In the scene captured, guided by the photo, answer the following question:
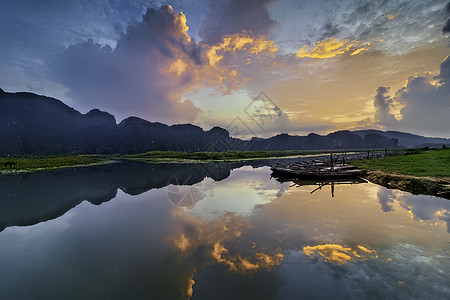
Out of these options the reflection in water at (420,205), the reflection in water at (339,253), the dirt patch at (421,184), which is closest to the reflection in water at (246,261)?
the reflection in water at (339,253)

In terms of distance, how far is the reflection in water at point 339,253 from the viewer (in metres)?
8.81

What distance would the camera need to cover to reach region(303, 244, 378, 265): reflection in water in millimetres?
8812

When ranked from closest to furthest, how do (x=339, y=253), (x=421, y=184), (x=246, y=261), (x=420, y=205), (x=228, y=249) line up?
(x=246, y=261) < (x=339, y=253) < (x=228, y=249) < (x=420, y=205) < (x=421, y=184)

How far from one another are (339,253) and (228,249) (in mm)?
5419

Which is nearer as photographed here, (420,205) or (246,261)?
(246,261)

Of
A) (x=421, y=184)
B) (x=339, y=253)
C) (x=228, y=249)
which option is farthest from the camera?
(x=421, y=184)

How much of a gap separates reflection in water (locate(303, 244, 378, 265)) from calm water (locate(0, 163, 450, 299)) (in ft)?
0.16

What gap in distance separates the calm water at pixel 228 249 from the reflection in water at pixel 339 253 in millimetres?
49

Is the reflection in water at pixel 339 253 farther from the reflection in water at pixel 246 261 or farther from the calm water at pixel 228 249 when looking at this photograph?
the reflection in water at pixel 246 261

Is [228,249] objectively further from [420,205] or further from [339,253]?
[420,205]

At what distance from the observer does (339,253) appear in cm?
932

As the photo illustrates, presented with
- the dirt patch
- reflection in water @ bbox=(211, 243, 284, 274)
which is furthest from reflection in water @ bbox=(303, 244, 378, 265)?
the dirt patch

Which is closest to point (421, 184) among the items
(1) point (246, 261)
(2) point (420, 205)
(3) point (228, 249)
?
(2) point (420, 205)

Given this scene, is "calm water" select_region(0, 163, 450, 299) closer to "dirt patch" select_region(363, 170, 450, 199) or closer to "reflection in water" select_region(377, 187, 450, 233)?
"reflection in water" select_region(377, 187, 450, 233)
